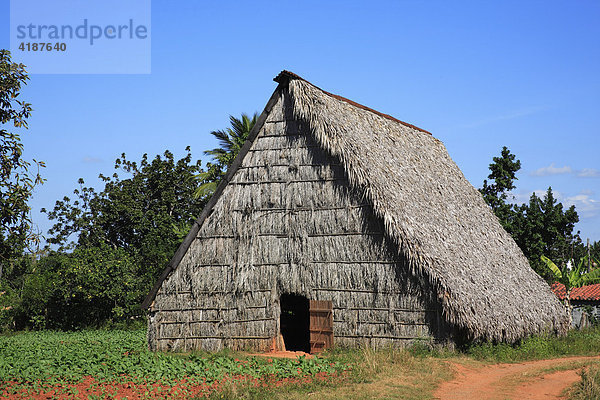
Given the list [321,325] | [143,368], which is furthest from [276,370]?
[321,325]

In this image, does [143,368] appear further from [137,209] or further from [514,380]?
[137,209]

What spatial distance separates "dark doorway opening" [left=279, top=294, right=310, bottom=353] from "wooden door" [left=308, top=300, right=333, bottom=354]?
4.51 metres

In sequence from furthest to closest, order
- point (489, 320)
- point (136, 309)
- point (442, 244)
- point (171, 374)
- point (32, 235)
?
1. point (136, 309)
2. point (32, 235)
3. point (442, 244)
4. point (489, 320)
5. point (171, 374)

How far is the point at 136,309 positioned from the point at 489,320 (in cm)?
1784

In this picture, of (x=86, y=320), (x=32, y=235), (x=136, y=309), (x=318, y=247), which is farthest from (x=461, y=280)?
(x=86, y=320)

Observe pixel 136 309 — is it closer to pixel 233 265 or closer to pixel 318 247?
pixel 233 265

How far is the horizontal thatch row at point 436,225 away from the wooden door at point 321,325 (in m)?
2.59

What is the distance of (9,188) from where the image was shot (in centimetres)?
1580

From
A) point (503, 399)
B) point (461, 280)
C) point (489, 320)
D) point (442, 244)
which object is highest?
point (442, 244)

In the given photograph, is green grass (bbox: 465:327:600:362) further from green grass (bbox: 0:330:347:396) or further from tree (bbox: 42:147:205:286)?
tree (bbox: 42:147:205:286)

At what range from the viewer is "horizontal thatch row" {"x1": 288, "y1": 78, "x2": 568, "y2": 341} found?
14.0 meters

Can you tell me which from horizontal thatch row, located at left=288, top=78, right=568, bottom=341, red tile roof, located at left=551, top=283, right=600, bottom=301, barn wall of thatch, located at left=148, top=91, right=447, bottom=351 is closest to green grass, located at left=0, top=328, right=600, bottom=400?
barn wall of thatch, located at left=148, top=91, right=447, bottom=351

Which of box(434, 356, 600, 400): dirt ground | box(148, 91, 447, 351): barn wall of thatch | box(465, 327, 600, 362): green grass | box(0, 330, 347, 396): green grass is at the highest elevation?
box(148, 91, 447, 351): barn wall of thatch

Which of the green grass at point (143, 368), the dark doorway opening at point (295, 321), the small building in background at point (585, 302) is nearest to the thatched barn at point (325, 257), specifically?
the green grass at point (143, 368)
